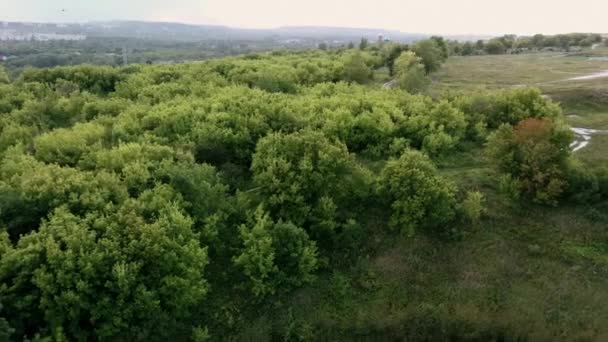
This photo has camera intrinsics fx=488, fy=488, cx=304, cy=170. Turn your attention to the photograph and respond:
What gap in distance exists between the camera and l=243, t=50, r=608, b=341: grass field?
2683 cm

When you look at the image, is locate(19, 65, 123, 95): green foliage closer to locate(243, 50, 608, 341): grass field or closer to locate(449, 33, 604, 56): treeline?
locate(243, 50, 608, 341): grass field

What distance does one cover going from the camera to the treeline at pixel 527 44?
A: 119938 mm

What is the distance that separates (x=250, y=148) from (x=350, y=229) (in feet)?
Answer: 37.4

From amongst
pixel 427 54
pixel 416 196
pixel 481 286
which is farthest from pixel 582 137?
pixel 427 54

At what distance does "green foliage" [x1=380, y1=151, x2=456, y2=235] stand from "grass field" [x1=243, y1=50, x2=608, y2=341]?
1.27 m

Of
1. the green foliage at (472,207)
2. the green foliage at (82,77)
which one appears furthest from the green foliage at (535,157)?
the green foliage at (82,77)

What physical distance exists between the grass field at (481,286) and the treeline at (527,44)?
91.9 meters

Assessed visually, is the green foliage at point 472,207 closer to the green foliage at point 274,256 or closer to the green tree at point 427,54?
the green foliage at point 274,256

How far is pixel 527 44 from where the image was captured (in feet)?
412

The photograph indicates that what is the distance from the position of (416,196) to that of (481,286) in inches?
259

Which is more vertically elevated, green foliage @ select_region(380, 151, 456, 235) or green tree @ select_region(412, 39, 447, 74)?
green tree @ select_region(412, 39, 447, 74)

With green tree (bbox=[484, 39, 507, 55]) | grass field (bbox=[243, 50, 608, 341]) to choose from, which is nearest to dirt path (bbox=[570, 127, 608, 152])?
grass field (bbox=[243, 50, 608, 341])

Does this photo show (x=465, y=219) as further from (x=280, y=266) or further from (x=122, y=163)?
(x=122, y=163)

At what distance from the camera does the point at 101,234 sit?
24672 millimetres
